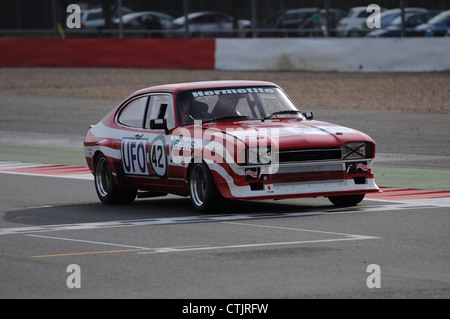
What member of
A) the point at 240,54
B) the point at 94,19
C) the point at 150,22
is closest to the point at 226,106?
the point at 240,54

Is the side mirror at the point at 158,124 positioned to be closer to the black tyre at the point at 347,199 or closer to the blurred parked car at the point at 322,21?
the black tyre at the point at 347,199

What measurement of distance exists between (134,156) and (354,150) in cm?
259

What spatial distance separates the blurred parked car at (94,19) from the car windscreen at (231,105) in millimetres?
30586

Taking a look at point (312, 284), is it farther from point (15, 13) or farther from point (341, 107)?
point (15, 13)

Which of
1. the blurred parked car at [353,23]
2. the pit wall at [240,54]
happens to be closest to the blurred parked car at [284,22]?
the pit wall at [240,54]

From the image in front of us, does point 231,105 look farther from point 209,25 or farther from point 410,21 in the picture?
point 209,25

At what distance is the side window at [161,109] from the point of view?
12492 mm

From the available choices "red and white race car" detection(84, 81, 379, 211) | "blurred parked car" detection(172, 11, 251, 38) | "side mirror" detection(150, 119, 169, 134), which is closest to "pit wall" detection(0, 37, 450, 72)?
"blurred parked car" detection(172, 11, 251, 38)

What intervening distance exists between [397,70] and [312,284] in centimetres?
2819

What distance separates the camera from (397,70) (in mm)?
35312

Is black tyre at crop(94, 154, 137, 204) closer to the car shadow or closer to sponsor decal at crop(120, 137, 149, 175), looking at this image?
the car shadow

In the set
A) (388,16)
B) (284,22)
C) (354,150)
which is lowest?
(354,150)

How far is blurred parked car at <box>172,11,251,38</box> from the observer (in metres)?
40.3

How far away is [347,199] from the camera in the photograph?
12.2 meters
